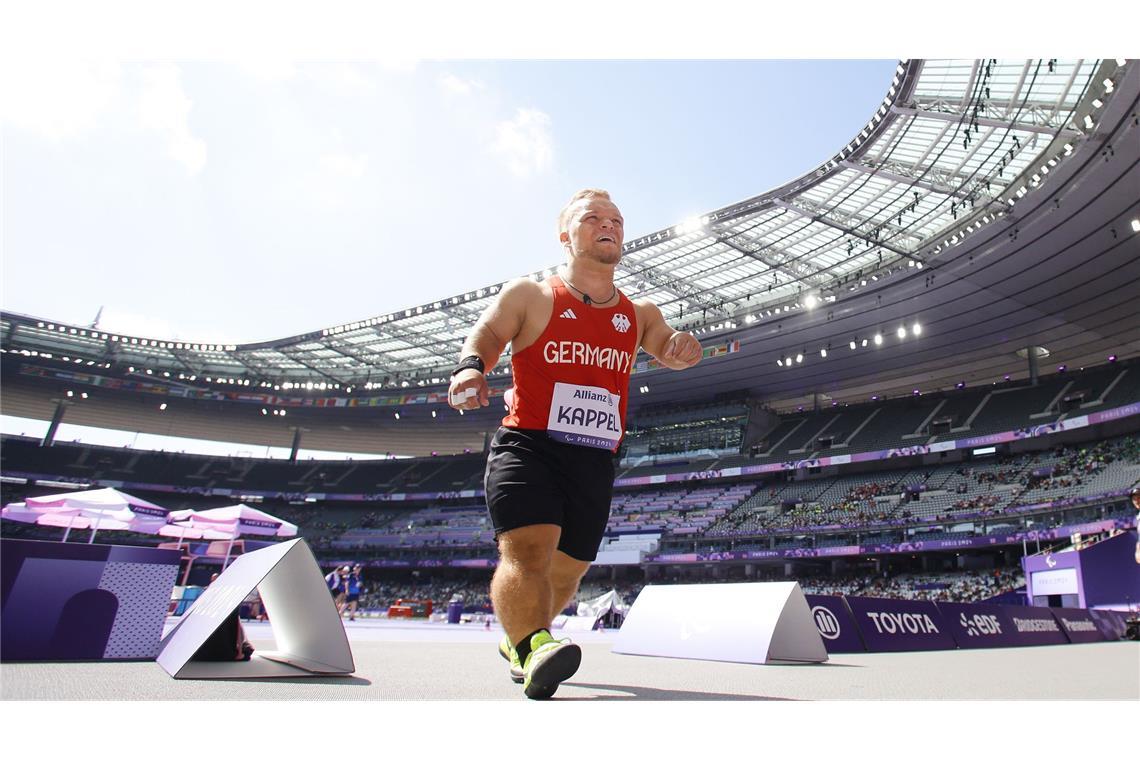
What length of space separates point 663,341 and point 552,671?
5.06ft

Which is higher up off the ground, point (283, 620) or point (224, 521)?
point (224, 521)

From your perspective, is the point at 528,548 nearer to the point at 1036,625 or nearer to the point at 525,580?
the point at 525,580

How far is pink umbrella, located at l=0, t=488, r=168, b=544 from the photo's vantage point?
12.6 meters

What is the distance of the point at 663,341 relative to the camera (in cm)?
295

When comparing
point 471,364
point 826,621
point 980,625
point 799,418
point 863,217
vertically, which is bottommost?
point 980,625

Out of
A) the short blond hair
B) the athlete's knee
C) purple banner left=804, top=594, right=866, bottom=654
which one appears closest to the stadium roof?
purple banner left=804, top=594, right=866, bottom=654

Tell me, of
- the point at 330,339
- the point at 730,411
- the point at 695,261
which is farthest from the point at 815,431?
the point at 330,339

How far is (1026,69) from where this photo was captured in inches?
547

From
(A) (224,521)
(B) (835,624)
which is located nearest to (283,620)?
(B) (835,624)

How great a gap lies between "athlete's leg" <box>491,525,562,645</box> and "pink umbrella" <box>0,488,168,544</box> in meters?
13.6

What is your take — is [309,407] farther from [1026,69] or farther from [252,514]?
[1026,69]

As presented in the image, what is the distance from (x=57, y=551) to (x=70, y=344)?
40.8 meters

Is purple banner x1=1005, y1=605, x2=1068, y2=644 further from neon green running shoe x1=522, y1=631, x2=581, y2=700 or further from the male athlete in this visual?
neon green running shoe x1=522, y1=631, x2=581, y2=700

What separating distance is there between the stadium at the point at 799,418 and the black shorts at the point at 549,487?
0.54 metres
